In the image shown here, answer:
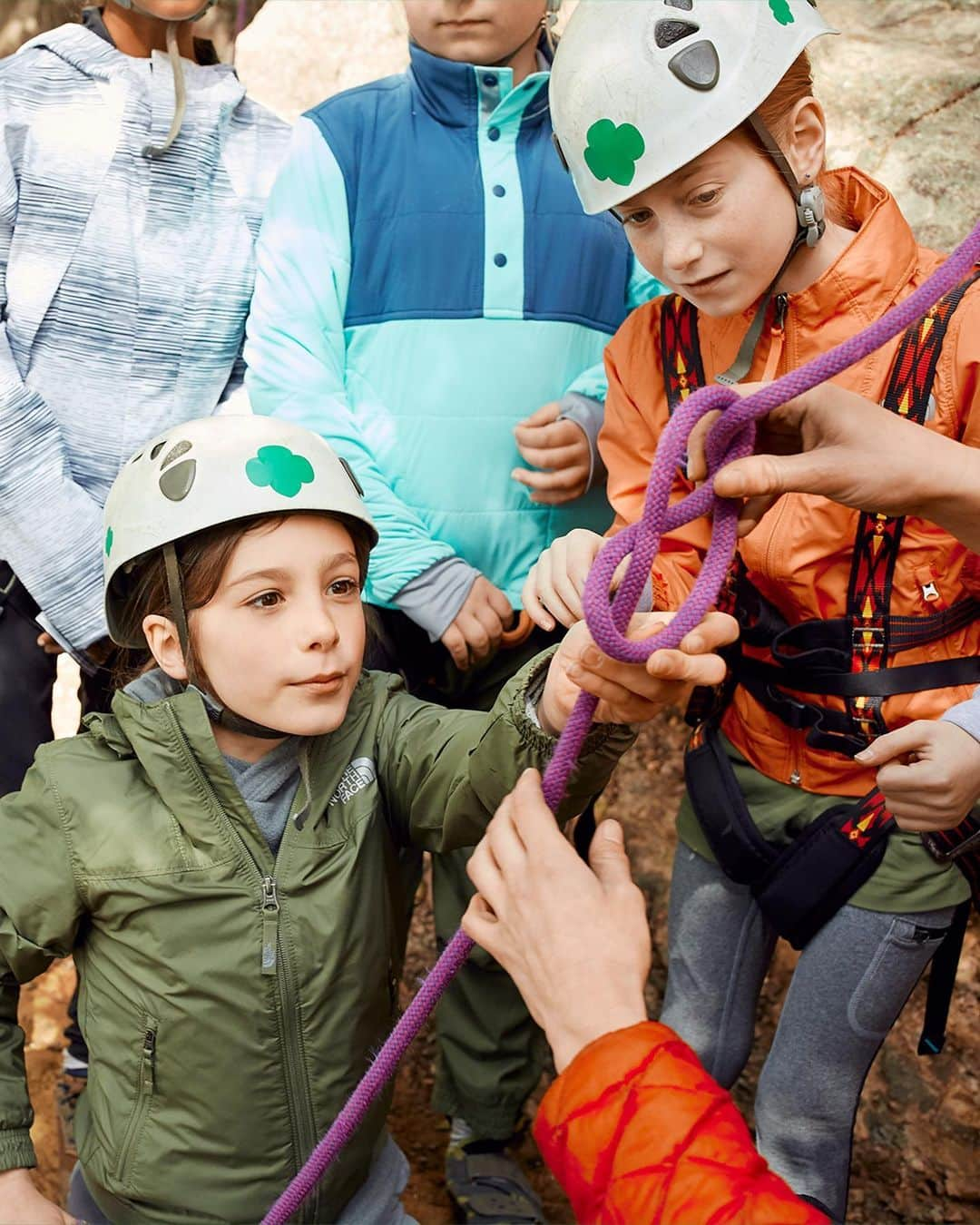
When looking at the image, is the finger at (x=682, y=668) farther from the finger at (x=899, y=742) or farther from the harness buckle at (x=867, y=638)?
the harness buckle at (x=867, y=638)

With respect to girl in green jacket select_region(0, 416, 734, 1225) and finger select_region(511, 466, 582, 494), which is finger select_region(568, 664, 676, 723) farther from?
finger select_region(511, 466, 582, 494)

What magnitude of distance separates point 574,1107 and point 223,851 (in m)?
0.78

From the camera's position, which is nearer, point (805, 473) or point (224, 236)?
point (805, 473)

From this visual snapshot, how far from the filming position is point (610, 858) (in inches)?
62.8

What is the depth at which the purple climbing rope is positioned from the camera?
1503 mm

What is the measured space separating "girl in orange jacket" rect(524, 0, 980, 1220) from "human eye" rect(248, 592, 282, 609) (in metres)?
0.40

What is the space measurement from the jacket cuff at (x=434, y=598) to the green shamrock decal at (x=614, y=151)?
2.94 feet

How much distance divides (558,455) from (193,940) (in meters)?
1.18

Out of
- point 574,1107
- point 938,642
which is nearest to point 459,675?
point 938,642

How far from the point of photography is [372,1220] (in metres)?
2.22

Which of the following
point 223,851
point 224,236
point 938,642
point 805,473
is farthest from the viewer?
point 224,236

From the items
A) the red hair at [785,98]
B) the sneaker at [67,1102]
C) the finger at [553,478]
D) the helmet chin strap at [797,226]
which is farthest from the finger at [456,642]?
the sneaker at [67,1102]

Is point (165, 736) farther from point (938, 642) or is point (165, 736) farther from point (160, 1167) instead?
point (938, 642)

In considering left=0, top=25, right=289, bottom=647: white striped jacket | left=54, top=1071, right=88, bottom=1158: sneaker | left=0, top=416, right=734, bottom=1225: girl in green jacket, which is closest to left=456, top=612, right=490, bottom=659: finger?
left=0, top=416, right=734, bottom=1225: girl in green jacket
